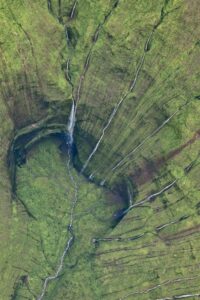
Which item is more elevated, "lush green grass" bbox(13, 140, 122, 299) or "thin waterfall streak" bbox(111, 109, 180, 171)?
"thin waterfall streak" bbox(111, 109, 180, 171)

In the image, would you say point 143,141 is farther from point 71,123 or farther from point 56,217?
point 56,217

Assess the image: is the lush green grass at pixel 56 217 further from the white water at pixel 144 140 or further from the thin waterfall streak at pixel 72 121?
the white water at pixel 144 140

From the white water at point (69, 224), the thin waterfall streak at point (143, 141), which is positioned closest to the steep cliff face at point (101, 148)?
the thin waterfall streak at point (143, 141)

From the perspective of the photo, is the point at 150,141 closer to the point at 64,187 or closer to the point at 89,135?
the point at 89,135

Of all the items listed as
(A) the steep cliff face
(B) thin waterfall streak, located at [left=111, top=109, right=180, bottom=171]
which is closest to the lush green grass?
(A) the steep cliff face

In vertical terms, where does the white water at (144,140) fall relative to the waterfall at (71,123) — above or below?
below

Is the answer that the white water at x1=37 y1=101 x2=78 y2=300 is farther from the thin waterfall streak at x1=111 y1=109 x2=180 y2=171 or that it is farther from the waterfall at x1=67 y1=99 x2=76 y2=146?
the thin waterfall streak at x1=111 y1=109 x2=180 y2=171

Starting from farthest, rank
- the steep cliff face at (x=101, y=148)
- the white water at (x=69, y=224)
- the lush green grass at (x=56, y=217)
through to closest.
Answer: the lush green grass at (x=56, y=217)
the white water at (x=69, y=224)
the steep cliff face at (x=101, y=148)

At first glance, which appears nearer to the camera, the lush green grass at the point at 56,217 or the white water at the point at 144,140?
the white water at the point at 144,140

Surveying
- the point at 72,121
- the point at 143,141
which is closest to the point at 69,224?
the point at 72,121
